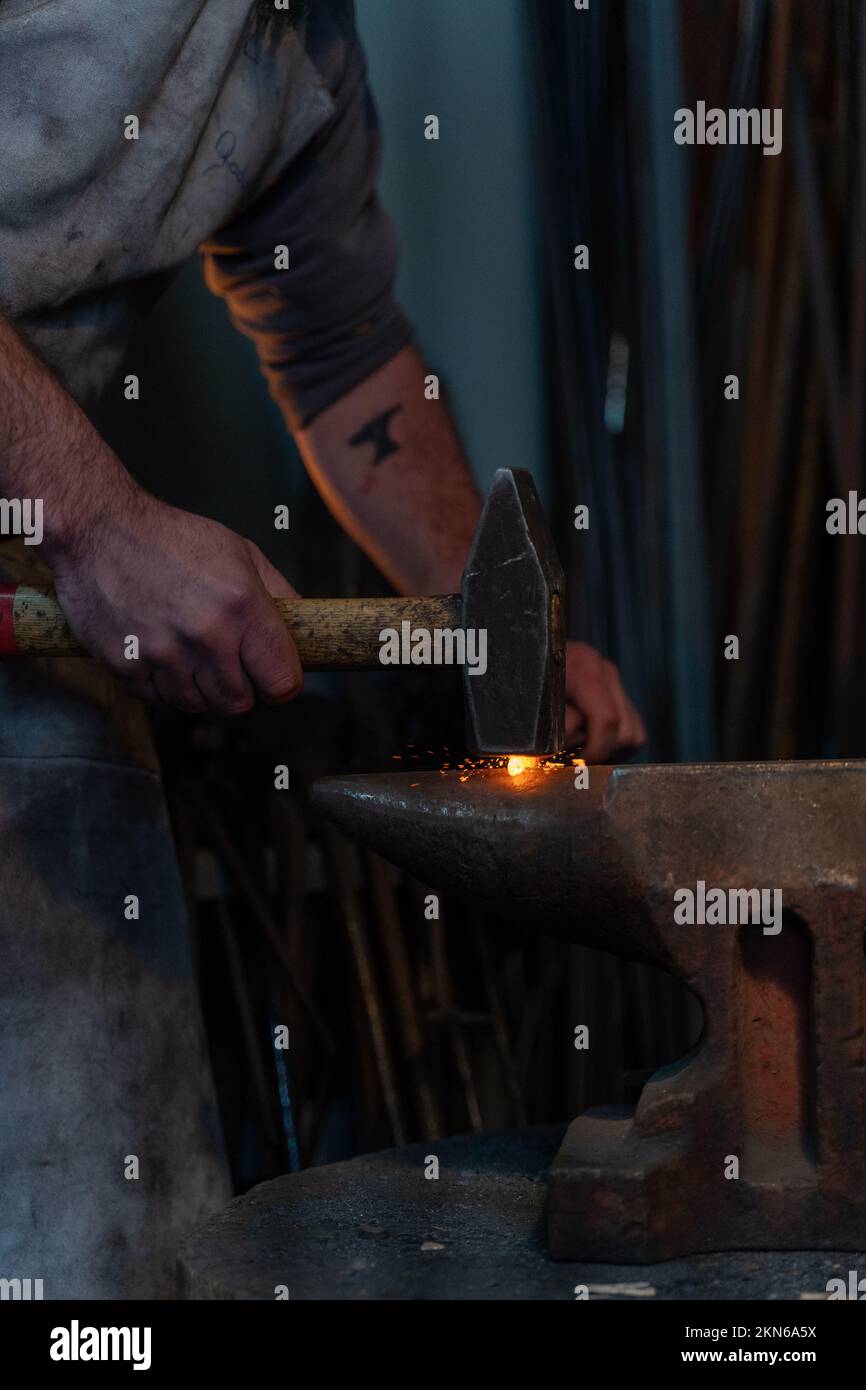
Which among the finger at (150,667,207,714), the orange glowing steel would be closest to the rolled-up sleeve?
the finger at (150,667,207,714)

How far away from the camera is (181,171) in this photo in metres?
1.61

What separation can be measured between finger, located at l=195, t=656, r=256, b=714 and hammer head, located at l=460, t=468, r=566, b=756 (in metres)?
0.22

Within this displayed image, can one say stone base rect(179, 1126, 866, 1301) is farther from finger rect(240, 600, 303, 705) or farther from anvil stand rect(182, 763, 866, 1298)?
finger rect(240, 600, 303, 705)

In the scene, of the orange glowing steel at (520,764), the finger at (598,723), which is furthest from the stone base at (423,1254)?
the finger at (598,723)

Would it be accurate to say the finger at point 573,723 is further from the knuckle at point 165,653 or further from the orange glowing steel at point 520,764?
the knuckle at point 165,653

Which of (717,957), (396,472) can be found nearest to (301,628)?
(717,957)

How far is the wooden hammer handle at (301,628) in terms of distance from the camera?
136cm

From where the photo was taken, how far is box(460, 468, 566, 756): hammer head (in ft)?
4.16

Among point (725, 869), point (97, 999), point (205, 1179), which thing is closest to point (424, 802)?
point (725, 869)

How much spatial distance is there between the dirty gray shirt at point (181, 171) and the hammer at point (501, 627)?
503mm

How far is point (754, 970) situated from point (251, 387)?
1812 mm

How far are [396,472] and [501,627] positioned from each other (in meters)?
0.81

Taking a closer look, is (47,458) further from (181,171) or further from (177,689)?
(181,171)

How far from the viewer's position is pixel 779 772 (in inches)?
44.7
